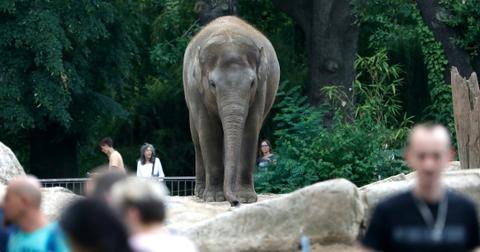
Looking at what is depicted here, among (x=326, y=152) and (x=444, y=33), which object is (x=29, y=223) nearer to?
(x=326, y=152)

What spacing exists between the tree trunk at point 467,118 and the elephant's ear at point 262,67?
6.94ft

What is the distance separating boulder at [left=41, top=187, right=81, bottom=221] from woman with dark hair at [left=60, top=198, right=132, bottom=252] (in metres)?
7.24

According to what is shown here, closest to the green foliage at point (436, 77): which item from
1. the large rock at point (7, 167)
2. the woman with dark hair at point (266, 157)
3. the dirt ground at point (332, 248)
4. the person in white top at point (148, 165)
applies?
the woman with dark hair at point (266, 157)

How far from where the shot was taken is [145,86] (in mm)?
38344

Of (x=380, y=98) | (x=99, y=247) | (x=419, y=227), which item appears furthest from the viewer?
(x=380, y=98)

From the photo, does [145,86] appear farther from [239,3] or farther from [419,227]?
[419,227]

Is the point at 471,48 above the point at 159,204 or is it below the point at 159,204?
above

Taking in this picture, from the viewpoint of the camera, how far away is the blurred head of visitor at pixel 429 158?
7.79 meters

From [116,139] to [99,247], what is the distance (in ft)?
99.6

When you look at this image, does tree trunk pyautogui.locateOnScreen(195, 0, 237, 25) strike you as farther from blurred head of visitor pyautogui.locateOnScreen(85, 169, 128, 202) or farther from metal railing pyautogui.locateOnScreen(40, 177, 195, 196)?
blurred head of visitor pyautogui.locateOnScreen(85, 169, 128, 202)

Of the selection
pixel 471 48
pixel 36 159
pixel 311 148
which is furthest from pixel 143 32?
pixel 311 148

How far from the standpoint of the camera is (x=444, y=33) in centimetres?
3061

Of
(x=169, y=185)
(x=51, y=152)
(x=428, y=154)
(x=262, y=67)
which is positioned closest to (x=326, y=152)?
(x=169, y=185)

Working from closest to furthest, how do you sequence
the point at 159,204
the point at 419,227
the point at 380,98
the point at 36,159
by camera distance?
1. the point at 159,204
2. the point at 419,227
3. the point at 380,98
4. the point at 36,159
